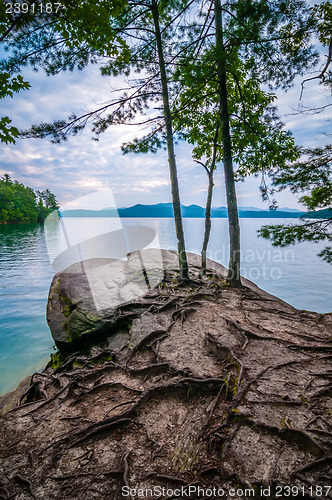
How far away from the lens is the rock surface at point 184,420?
212cm

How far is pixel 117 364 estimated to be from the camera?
4344 millimetres

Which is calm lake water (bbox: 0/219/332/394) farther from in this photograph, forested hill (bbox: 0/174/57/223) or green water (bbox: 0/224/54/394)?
forested hill (bbox: 0/174/57/223)

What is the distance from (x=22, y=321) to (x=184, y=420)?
13473 millimetres

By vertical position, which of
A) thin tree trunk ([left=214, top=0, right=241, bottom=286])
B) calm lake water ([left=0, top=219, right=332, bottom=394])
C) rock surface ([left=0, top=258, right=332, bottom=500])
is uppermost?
thin tree trunk ([left=214, top=0, right=241, bottom=286])

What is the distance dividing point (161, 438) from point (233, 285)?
605cm

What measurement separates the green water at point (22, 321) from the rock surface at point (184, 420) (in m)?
5.39

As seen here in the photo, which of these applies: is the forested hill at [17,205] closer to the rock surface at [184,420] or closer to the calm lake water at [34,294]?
the calm lake water at [34,294]

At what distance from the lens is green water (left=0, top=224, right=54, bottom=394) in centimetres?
903

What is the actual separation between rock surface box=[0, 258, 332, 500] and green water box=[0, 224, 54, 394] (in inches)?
212

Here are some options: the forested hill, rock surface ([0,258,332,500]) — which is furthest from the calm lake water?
the forested hill

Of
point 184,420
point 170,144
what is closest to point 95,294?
point 184,420

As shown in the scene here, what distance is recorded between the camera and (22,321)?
12906 millimetres

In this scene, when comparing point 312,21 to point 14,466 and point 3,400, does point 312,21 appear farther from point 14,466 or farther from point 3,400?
point 3,400

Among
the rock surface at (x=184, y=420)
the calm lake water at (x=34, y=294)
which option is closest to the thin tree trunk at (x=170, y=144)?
the rock surface at (x=184, y=420)
